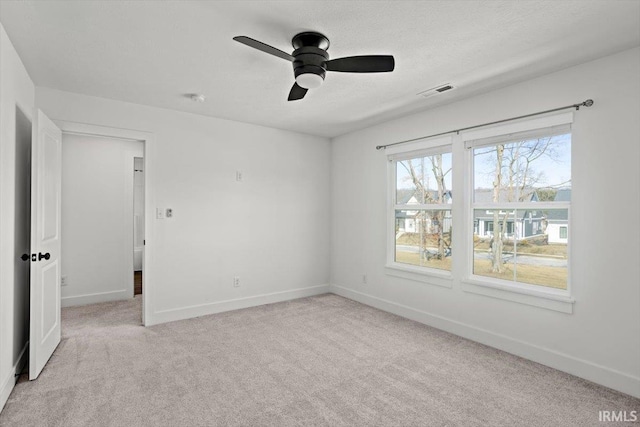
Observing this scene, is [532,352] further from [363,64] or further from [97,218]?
[97,218]

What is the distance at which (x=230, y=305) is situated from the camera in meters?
4.49

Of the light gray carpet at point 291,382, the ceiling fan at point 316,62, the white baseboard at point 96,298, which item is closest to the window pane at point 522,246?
the light gray carpet at point 291,382

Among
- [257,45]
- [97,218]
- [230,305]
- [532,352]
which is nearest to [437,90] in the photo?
[257,45]

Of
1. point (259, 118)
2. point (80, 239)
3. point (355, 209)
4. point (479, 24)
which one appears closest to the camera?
point (479, 24)

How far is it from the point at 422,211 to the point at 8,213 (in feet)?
13.1

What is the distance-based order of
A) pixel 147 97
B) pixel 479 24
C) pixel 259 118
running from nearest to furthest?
pixel 479 24
pixel 147 97
pixel 259 118

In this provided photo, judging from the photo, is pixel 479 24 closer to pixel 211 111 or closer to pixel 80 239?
pixel 211 111

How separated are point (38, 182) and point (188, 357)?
1.91 m

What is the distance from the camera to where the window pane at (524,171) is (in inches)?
117

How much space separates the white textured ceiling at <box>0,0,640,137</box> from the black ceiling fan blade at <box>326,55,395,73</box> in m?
0.22

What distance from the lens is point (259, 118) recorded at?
172 inches

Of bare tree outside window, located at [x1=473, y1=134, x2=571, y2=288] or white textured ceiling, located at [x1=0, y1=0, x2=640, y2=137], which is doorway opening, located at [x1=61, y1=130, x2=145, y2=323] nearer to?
white textured ceiling, located at [x1=0, y1=0, x2=640, y2=137]

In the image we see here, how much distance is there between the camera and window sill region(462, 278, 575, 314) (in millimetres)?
2852

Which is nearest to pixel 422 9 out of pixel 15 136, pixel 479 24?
pixel 479 24
